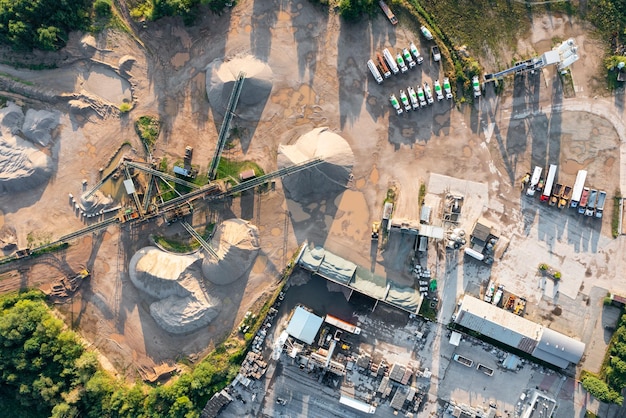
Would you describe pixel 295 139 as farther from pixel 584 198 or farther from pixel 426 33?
pixel 584 198

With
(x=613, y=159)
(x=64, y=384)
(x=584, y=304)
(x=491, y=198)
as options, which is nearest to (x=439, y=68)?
(x=491, y=198)

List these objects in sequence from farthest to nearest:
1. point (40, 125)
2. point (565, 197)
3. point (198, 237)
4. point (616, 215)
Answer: point (40, 125) < point (198, 237) < point (616, 215) < point (565, 197)

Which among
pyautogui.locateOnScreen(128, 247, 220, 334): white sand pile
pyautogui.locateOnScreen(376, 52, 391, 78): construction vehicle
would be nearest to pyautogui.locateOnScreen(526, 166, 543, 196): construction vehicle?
pyautogui.locateOnScreen(376, 52, 391, 78): construction vehicle

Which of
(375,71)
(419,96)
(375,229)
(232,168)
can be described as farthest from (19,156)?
(419,96)

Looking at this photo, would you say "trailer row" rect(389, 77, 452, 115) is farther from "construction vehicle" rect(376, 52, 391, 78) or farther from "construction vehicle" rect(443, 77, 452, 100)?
"construction vehicle" rect(376, 52, 391, 78)

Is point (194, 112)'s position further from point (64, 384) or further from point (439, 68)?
point (64, 384)

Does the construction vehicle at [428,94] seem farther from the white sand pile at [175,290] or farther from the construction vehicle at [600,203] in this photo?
the white sand pile at [175,290]

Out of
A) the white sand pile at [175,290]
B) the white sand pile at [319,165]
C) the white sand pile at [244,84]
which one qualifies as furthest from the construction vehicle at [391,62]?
the white sand pile at [175,290]
